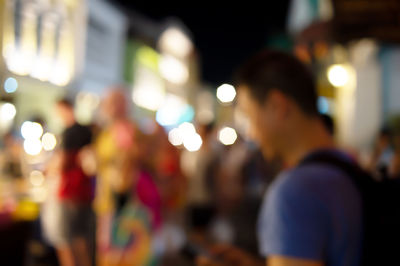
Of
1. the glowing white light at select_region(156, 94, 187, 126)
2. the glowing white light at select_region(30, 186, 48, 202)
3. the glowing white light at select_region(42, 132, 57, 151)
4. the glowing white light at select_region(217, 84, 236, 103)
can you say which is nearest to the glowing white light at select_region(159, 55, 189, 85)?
the glowing white light at select_region(156, 94, 187, 126)

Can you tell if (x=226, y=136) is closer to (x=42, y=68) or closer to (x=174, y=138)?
(x=174, y=138)

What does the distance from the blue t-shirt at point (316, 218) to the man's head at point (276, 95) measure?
0.20 m

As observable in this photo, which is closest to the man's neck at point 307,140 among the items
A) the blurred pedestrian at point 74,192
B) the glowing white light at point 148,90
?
the blurred pedestrian at point 74,192

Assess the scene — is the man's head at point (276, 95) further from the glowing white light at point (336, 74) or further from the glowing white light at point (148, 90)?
the glowing white light at point (148, 90)

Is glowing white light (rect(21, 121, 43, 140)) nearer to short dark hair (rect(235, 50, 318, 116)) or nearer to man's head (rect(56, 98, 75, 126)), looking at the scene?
man's head (rect(56, 98, 75, 126))

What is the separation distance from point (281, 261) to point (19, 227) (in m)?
3.38

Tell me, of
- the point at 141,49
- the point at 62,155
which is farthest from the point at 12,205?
the point at 141,49

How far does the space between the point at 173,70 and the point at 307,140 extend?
26894mm

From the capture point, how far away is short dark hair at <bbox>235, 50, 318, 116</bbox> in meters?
1.15

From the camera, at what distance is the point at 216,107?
41.3m

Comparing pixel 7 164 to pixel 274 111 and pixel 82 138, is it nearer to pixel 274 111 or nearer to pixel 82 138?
pixel 82 138

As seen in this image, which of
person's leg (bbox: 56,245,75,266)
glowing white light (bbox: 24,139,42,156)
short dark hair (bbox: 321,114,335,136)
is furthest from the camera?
glowing white light (bbox: 24,139,42,156)

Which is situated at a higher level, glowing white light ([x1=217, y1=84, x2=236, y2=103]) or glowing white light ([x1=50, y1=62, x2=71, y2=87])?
glowing white light ([x1=50, y1=62, x2=71, y2=87])

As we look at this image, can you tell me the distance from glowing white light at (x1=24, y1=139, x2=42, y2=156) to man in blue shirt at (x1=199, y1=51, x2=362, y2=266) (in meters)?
4.75
